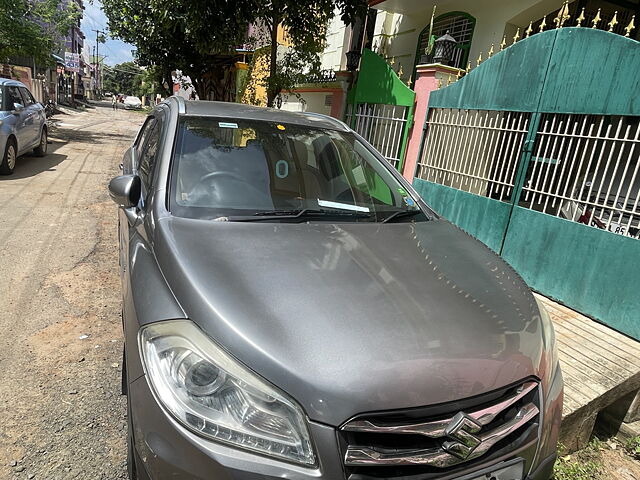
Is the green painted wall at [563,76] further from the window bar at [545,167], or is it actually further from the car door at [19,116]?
the car door at [19,116]

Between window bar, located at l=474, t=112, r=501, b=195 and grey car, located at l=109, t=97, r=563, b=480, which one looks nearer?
grey car, located at l=109, t=97, r=563, b=480

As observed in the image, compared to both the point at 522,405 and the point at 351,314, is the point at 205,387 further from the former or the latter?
the point at 522,405

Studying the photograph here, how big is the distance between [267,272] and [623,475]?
267 cm

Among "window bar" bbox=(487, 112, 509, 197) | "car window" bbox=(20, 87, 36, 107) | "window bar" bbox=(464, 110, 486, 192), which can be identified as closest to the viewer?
"window bar" bbox=(487, 112, 509, 197)

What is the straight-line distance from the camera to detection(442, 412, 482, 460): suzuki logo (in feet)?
4.23

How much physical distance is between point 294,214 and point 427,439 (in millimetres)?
1229

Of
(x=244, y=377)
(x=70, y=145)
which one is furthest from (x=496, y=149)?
(x=70, y=145)

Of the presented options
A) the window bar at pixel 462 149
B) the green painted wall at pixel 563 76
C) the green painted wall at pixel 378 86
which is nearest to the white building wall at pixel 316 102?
the green painted wall at pixel 378 86

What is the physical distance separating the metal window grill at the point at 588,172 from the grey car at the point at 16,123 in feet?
27.2

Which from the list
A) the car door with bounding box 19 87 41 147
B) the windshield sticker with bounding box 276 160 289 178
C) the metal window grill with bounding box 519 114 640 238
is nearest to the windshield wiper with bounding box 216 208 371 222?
the windshield sticker with bounding box 276 160 289 178

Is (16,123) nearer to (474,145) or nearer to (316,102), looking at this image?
(316,102)

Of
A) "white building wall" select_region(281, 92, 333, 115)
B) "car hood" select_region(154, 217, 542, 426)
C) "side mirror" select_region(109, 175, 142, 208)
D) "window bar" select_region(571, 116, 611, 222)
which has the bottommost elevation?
"car hood" select_region(154, 217, 542, 426)

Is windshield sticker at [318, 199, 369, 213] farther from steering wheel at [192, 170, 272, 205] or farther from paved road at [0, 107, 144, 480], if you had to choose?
paved road at [0, 107, 144, 480]

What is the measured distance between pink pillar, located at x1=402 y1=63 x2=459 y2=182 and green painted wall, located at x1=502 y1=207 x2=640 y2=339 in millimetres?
1944
